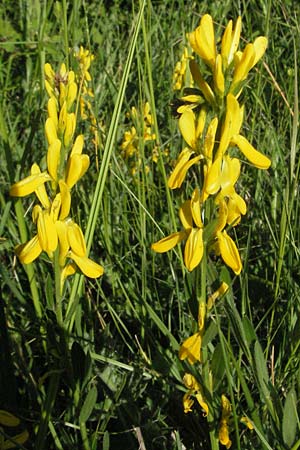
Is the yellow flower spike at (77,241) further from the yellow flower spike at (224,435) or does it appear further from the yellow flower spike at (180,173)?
the yellow flower spike at (224,435)

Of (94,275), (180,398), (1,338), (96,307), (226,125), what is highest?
(226,125)

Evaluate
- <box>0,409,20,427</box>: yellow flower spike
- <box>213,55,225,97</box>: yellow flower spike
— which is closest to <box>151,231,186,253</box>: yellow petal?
<box>213,55,225,97</box>: yellow flower spike

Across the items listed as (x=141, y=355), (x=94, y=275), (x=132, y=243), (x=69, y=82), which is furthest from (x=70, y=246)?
(x=132, y=243)

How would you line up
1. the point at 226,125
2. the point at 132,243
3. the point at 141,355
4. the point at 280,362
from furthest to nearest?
the point at 132,243, the point at 141,355, the point at 280,362, the point at 226,125

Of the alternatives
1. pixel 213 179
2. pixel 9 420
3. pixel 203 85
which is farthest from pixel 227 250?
pixel 9 420

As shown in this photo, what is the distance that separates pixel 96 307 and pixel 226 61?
63 centimetres

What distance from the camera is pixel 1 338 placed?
1.06 metres

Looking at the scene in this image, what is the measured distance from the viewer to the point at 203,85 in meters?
0.85

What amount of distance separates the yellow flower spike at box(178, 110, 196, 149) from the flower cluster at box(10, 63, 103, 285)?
0.13 m

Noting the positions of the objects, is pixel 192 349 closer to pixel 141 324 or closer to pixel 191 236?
pixel 191 236

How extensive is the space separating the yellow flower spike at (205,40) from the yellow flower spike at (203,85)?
0.02 metres

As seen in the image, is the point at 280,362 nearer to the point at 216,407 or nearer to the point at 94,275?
the point at 216,407

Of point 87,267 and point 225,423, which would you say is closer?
point 87,267

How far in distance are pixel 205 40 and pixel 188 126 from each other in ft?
0.36
